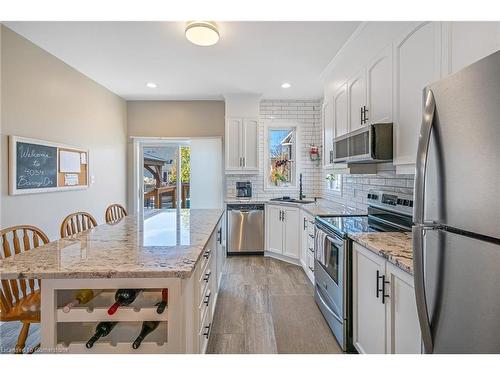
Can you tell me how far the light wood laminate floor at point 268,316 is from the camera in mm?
2043

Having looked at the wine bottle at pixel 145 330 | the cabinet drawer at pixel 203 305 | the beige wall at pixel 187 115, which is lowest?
the cabinet drawer at pixel 203 305

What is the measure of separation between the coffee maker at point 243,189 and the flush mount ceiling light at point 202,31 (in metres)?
2.67

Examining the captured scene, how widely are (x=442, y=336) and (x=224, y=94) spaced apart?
167 inches

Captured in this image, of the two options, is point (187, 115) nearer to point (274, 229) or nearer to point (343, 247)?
point (274, 229)

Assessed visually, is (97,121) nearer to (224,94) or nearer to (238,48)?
(224,94)

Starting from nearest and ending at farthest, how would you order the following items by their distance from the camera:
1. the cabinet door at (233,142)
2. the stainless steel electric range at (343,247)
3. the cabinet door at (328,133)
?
the stainless steel electric range at (343,247) < the cabinet door at (328,133) < the cabinet door at (233,142)

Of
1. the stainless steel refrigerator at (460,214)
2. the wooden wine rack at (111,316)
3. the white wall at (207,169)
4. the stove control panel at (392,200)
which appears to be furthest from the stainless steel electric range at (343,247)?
the white wall at (207,169)

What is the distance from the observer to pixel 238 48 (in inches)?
111

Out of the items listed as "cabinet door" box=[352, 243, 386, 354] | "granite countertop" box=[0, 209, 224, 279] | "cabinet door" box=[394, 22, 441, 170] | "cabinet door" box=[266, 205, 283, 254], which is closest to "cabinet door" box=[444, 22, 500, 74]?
"cabinet door" box=[394, 22, 441, 170]

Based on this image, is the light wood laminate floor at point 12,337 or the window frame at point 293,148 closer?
the light wood laminate floor at point 12,337

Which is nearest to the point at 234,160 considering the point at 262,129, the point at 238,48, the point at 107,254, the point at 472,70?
the point at 262,129

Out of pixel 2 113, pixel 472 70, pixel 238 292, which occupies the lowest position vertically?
pixel 238 292

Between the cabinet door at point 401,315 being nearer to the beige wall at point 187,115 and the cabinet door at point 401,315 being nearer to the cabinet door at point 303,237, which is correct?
the cabinet door at point 303,237
